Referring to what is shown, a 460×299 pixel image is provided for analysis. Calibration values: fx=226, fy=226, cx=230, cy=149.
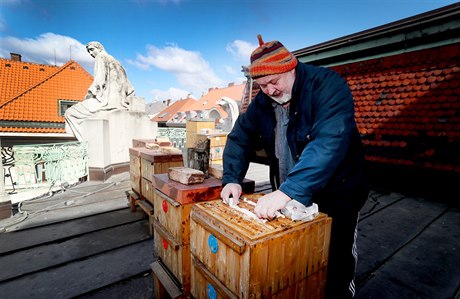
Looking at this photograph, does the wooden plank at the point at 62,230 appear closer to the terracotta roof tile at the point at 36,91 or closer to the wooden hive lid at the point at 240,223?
the wooden hive lid at the point at 240,223

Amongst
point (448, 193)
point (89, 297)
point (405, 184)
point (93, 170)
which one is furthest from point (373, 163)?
point (93, 170)

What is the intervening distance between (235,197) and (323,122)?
2.57 ft

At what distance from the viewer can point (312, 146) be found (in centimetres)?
137

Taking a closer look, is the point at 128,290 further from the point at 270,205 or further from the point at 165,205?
the point at 270,205

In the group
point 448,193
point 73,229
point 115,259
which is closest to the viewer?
point 115,259

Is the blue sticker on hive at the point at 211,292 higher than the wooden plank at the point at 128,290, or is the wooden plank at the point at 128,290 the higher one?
the blue sticker on hive at the point at 211,292

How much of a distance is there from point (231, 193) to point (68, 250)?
2550 mm

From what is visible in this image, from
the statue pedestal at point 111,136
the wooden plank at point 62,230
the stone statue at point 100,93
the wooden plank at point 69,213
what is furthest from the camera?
the stone statue at point 100,93

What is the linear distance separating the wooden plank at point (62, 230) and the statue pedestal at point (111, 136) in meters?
2.66

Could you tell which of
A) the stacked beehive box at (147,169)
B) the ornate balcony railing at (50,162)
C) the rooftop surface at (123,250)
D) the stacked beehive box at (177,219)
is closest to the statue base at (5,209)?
the rooftop surface at (123,250)

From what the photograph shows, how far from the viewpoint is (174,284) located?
1872 mm

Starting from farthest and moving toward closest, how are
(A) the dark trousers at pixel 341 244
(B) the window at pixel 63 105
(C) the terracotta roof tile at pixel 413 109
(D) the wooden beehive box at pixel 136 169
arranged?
(B) the window at pixel 63 105 < (C) the terracotta roof tile at pixel 413 109 < (D) the wooden beehive box at pixel 136 169 < (A) the dark trousers at pixel 341 244

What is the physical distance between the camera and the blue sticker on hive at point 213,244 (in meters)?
1.31

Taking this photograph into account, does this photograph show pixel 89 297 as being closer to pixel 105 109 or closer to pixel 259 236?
pixel 259 236
